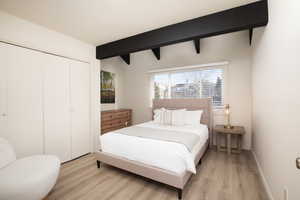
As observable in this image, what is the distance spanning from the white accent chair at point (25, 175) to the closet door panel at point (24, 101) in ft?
1.45

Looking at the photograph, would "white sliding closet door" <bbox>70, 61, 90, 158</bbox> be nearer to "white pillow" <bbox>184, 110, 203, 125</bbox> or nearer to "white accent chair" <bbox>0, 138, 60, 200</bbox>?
"white accent chair" <bbox>0, 138, 60, 200</bbox>

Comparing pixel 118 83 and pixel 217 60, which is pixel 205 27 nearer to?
pixel 217 60

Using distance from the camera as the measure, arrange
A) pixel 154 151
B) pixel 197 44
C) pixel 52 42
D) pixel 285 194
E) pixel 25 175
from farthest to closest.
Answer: pixel 197 44
pixel 52 42
pixel 154 151
pixel 25 175
pixel 285 194

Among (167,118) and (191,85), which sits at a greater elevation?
(191,85)

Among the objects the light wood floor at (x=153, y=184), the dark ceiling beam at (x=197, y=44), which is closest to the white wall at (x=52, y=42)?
the light wood floor at (x=153, y=184)

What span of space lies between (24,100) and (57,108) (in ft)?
1.69

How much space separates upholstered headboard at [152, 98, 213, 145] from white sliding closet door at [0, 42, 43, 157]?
2.80 meters

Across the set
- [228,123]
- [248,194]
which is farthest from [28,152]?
[228,123]

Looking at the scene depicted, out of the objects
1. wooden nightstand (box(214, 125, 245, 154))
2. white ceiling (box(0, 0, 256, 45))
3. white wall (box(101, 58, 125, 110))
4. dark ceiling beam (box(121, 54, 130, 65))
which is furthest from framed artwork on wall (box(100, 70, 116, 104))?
wooden nightstand (box(214, 125, 245, 154))

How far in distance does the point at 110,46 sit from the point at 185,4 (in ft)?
6.24

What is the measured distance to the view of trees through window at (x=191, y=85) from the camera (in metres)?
3.47

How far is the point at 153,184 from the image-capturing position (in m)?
1.97

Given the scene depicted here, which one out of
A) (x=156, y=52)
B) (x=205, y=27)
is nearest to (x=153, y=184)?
(x=205, y=27)

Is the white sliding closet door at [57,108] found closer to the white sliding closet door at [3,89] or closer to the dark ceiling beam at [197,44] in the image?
the white sliding closet door at [3,89]
